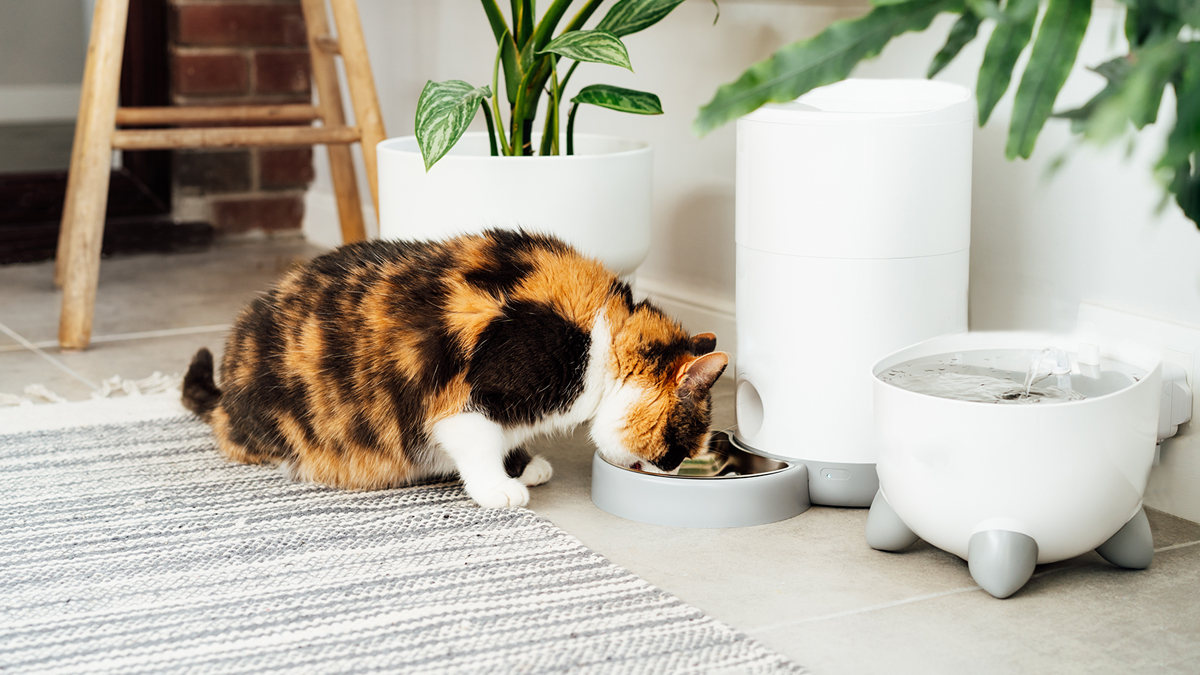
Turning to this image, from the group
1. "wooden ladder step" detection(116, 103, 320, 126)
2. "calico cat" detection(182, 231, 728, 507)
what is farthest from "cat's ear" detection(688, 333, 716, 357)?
"wooden ladder step" detection(116, 103, 320, 126)

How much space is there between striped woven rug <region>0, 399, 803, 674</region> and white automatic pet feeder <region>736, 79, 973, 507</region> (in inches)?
12.2

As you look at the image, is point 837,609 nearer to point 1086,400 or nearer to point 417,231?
point 1086,400

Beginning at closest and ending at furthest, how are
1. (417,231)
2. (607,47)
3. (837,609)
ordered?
(837,609)
(607,47)
(417,231)

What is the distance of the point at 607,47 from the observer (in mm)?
1336

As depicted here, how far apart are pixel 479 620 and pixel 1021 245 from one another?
2.70 ft

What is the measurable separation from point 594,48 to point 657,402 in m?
0.44

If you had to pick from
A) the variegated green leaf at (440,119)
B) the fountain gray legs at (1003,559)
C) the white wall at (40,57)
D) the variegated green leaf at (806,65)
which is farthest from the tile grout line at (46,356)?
the white wall at (40,57)

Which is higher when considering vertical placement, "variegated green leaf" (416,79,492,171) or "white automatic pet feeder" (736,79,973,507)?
"variegated green leaf" (416,79,492,171)

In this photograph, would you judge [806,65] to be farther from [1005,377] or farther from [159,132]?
[159,132]

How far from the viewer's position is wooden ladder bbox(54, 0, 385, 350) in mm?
1893

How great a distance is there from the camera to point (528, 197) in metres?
1.46

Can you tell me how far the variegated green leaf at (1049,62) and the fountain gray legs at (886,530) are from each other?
60cm

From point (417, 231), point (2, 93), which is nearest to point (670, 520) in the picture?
point (417, 231)

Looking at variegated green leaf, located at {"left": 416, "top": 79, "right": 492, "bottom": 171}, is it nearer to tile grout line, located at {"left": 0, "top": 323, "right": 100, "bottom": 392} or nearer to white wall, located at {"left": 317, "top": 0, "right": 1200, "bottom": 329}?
white wall, located at {"left": 317, "top": 0, "right": 1200, "bottom": 329}
